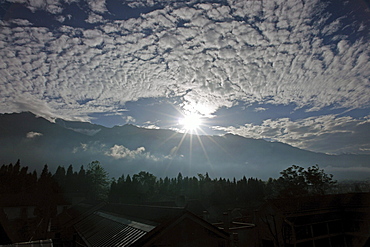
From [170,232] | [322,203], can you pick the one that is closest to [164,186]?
[322,203]

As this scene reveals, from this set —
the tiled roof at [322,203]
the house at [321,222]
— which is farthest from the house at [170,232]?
the tiled roof at [322,203]

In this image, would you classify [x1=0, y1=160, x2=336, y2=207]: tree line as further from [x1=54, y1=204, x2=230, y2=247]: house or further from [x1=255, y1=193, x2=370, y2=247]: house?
[x1=54, y1=204, x2=230, y2=247]: house

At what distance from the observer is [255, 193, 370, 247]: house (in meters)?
18.3

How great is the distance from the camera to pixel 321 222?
63.4ft

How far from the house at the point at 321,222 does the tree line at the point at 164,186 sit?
114ft

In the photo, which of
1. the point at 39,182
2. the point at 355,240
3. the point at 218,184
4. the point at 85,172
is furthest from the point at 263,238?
the point at 85,172

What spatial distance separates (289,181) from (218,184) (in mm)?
25935

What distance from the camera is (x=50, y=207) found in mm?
50781

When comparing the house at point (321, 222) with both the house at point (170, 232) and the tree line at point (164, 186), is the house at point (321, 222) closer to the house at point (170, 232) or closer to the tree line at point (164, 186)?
the house at point (170, 232)

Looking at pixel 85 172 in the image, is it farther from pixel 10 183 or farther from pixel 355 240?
pixel 355 240

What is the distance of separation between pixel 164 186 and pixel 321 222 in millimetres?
74043

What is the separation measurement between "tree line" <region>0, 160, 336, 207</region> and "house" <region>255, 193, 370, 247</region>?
114 feet

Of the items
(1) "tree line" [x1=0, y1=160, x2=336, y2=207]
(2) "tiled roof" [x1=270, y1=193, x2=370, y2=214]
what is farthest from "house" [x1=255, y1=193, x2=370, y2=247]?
(1) "tree line" [x1=0, y1=160, x2=336, y2=207]

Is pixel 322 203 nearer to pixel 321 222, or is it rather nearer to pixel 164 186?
pixel 321 222
